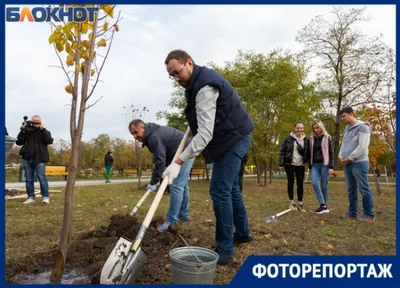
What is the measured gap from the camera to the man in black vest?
286 cm

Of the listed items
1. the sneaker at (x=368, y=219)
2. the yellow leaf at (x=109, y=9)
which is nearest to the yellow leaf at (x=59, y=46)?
the yellow leaf at (x=109, y=9)

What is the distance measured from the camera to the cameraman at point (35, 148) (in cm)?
657

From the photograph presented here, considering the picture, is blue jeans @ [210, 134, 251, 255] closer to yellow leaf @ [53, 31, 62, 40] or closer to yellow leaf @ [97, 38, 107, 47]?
yellow leaf @ [97, 38, 107, 47]

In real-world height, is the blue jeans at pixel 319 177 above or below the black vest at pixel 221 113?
below

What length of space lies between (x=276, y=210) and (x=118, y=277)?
452cm

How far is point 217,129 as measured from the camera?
9.92ft

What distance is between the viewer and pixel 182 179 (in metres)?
4.28

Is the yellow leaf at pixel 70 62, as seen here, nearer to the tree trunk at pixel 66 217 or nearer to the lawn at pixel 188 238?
the tree trunk at pixel 66 217

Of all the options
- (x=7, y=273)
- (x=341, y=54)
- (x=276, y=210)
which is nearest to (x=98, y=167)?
(x=341, y=54)

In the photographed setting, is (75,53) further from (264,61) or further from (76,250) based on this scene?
(264,61)

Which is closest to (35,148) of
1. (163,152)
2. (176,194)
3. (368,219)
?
(163,152)

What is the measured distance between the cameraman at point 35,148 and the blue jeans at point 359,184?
19.5 ft

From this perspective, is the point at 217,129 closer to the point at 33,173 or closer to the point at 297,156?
the point at 297,156

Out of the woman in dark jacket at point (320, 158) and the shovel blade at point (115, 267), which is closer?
the shovel blade at point (115, 267)
